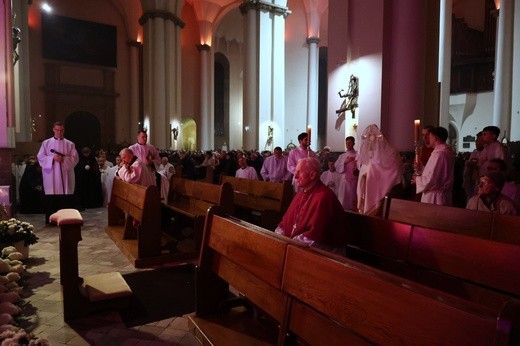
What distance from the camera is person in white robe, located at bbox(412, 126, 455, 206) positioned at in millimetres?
4703

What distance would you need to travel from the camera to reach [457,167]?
6.87 meters

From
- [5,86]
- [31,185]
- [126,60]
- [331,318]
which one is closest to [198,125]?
[126,60]

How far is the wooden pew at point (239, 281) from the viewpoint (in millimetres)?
2055

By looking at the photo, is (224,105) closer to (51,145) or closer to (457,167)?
(51,145)

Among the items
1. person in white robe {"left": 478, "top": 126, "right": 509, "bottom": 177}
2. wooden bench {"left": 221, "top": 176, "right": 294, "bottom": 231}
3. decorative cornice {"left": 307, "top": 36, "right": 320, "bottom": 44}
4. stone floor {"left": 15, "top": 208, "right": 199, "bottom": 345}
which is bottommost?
stone floor {"left": 15, "top": 208, "right": 199, "bottom": 345}

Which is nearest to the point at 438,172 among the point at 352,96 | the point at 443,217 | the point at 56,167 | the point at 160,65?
the point at 443,217

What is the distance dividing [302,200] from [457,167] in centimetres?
474

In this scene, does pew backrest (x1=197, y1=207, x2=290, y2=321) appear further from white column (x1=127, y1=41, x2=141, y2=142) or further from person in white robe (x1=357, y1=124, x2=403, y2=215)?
white column (x1=127, y1=41, x2=141, y2=142)

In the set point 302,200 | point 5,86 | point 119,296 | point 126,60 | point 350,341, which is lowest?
point 119,296

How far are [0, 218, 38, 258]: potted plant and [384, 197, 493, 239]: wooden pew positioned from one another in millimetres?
4461

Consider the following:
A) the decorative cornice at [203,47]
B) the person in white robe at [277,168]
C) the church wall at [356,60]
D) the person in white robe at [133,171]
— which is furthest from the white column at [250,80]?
the person in white robe at [133,171]

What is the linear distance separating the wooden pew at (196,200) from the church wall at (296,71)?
60.4ft

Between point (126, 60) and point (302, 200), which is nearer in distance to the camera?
point (302, 200)

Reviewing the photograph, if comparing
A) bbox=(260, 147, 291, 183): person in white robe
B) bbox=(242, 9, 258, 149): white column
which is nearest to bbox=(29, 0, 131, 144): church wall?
bbox=(242, 9, 258, 149): white column
